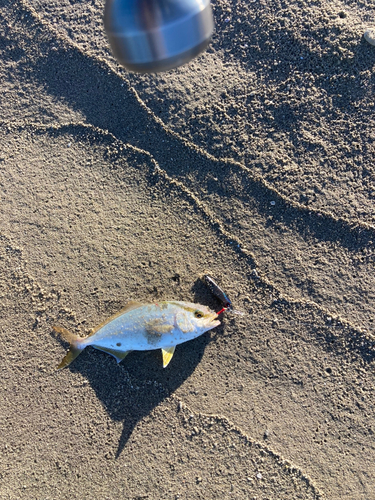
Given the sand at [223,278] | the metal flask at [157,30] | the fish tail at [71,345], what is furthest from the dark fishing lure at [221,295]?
the metal flask at [157,30]

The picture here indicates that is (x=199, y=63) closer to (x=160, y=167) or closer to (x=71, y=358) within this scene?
(x=160, y=167)

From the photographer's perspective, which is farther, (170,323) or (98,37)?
(98,37)

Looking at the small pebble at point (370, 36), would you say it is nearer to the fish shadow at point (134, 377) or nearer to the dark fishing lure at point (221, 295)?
the dark fishing lure at point (221, 295)

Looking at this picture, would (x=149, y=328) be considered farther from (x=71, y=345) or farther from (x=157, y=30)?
(x=157, y=30)

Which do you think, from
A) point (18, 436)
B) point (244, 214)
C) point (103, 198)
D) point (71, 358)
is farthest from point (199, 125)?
point (18, 436)

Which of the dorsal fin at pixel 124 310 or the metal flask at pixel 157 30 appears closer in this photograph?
the metal flask at pixel 157 30

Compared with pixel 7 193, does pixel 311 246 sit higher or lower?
lower

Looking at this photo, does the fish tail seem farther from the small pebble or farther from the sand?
the small pebble
